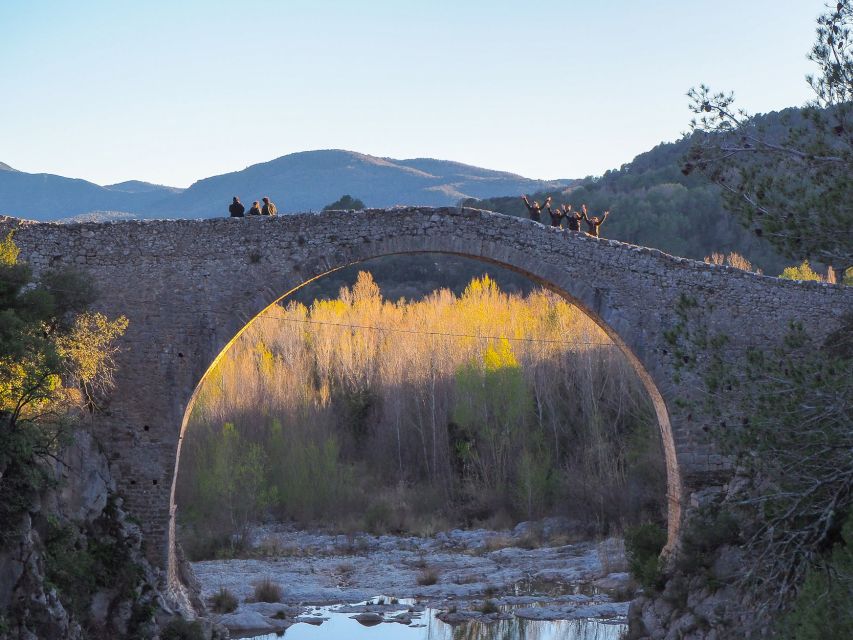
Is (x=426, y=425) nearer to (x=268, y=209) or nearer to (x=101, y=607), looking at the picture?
(x=268, y=209)

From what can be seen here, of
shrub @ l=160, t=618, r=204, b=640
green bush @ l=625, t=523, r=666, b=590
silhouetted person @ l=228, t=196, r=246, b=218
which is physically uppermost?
silhouetted person @ l=228, t=196, r=246, b=218

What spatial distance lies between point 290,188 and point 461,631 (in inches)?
2295

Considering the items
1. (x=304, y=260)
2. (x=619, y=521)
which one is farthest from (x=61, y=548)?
(x=619, y=521)

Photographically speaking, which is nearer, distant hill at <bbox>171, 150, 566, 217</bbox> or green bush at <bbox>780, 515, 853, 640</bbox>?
green bush at <bbox>780, 515, 853, 640</bbox>

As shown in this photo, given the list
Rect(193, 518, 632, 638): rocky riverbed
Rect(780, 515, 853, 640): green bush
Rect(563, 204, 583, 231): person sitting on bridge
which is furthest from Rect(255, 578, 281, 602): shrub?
Rect(780, 515, 853, 640): green bush

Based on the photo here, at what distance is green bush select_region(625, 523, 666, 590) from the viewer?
14500 mm

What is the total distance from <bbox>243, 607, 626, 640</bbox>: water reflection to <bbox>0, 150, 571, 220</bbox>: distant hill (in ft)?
160

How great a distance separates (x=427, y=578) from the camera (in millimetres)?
19875

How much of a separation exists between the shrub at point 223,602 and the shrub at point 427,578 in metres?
3.62

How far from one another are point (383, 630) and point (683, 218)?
81.9 feet

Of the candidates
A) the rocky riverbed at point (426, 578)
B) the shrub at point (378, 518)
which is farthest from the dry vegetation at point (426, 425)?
the rocky riverbed at point (426, 578)

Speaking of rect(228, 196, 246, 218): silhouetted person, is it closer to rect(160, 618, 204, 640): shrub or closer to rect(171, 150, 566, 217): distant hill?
rect(160, 618, 204, 640): shrub

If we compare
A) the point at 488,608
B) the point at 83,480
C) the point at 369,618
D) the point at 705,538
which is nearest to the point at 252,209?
the point at 83,480

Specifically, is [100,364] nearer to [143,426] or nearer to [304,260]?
[143,426]
